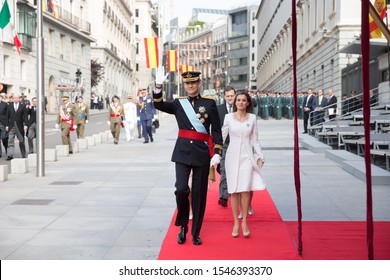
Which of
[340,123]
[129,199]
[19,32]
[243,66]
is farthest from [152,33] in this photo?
[129,199]

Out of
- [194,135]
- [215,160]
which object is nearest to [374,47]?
[215,160]

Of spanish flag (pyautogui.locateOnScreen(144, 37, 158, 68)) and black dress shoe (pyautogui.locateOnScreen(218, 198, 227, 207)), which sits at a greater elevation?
spanish flag (pyautogui.locateOnScreen(144, 37, 158, 68))

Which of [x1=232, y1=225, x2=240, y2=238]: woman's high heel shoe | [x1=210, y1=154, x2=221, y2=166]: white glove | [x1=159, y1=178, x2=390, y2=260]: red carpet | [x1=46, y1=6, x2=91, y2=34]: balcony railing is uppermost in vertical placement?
[x1=46, y1=6, x2=91, y2=34]: balcony railing

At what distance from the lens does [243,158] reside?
7.05 m

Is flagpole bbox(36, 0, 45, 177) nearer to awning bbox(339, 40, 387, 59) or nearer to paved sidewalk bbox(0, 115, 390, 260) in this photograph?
paved sidewalk bbox(0, 115, 390, 260)

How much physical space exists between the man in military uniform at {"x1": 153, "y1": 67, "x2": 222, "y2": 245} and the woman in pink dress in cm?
46

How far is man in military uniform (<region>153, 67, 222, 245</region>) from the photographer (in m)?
6.52

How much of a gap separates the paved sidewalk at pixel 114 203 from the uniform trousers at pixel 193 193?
41cm

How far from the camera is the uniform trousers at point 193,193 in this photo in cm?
654

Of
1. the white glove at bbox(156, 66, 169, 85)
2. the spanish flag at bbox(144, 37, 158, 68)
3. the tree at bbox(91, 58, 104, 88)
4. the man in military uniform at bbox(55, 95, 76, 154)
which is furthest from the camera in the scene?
the tree at bbox(91, 58, 104, 88)

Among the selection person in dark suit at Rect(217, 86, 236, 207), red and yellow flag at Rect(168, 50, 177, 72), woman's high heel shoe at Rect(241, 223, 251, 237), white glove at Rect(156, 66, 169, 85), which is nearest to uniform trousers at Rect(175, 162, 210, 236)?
woman's high heel shoe at Rect(241, 223, 251, 237)

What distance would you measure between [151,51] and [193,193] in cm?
3492
